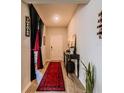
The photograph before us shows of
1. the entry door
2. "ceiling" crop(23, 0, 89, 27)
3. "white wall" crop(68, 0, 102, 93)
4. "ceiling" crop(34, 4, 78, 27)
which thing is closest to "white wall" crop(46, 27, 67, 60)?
the entry door

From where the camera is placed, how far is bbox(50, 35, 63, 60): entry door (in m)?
11.1

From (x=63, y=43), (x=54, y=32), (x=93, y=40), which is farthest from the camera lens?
(x=63, y=43)

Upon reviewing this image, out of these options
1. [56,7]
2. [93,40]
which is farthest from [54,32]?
[93,40]

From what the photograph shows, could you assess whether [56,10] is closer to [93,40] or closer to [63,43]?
[93,40]

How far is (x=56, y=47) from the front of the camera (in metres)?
11.2

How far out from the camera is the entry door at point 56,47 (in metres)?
11.1

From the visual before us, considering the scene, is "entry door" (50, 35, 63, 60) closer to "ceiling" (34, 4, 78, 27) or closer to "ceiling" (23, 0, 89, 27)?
"ceiling" (34, 4, 78, 27)
